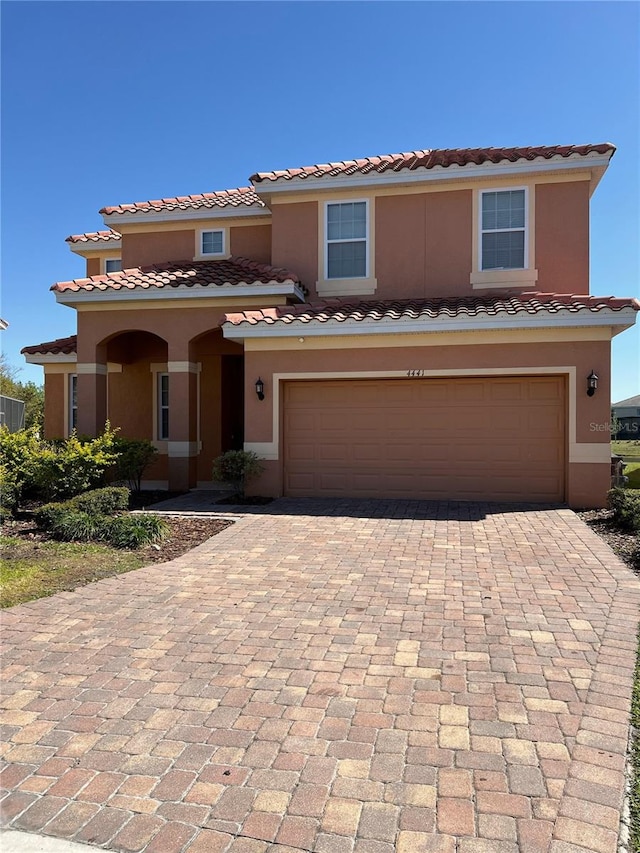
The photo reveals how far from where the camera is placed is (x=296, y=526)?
972 centimetres

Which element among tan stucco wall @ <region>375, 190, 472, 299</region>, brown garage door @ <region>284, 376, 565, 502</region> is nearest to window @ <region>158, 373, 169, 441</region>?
brown garage door @ <region>284, 376, 565, 502</region>

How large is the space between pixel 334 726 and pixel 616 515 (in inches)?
302

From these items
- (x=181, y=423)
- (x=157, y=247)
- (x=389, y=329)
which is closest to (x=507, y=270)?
(x=389, y=329)

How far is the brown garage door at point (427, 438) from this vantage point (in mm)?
11773

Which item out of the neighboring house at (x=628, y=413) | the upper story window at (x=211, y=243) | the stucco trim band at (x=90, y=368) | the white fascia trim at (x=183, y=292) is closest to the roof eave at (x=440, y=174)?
the upper story window at (x=211, y=243)

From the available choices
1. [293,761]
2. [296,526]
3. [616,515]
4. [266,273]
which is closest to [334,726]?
[293,761]

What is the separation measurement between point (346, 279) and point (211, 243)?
4.34 metres

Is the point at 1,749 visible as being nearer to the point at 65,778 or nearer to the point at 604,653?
the point at 65,778

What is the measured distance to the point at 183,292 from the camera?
13.5m

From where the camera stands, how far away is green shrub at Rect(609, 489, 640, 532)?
29.9ft

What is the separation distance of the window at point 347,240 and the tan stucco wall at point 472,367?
2.78 meters

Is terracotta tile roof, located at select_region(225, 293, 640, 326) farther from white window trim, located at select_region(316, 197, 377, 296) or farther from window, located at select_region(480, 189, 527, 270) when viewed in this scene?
window, located at select_region(480, 189, 527, 270)

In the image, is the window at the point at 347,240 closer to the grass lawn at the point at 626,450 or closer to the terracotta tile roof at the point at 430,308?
the terracotta tile roof at the point at 430,308

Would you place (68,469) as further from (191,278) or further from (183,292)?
(191,278)
